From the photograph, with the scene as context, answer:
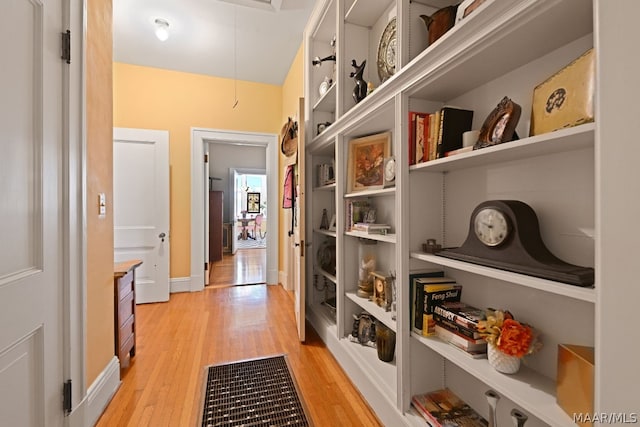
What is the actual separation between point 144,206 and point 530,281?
3883 millimetres

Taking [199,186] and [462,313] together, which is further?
[199,186]

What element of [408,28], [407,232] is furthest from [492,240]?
[408,28]

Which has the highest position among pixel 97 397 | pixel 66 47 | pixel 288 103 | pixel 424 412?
pixel 288 103

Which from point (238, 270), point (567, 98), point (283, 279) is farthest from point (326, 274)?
point (238, 270)

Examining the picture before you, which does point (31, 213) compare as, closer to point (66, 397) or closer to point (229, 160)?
point (66, 397)

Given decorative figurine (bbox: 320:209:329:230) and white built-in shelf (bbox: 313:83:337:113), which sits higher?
white built-in shelf (bbox: 313:83:337:113)

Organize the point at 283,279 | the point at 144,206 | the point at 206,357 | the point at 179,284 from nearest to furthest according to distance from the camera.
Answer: the point at 206,357 → the point at 144,206 → the point at 179,284 → the point at 283,279

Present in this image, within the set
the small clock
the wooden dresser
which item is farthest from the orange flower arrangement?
the wooden dresser

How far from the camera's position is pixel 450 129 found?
3.98ft

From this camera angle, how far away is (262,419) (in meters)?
1.47

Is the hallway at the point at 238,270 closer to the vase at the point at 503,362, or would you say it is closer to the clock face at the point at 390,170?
the clock face at the point at 390,170

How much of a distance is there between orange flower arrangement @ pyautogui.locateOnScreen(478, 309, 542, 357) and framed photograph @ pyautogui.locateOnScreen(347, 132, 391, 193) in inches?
39.5

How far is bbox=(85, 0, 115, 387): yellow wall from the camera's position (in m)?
1.48

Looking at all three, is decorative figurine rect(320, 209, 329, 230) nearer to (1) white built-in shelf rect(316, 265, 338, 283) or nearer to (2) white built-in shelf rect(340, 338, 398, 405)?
(1) white built-in shelf rect(316, 265, 338, 283)
